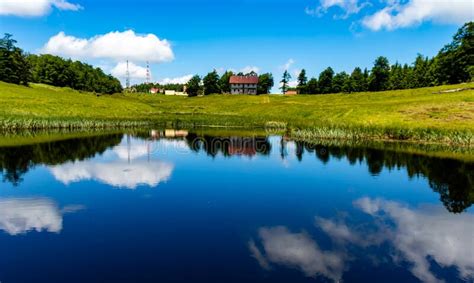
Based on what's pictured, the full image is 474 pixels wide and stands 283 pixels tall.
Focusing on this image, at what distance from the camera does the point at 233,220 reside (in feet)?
58.1

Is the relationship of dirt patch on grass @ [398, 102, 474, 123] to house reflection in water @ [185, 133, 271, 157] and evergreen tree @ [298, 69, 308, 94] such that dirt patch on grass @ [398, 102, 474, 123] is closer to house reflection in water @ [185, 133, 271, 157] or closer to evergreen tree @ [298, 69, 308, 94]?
house reflection in water @ [185, 133, 271, 157]

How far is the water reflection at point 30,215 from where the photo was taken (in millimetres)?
15727

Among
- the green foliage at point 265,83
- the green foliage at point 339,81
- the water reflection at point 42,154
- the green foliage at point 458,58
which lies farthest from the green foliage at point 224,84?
the water reflection at point 42,154

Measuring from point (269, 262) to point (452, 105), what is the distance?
216ft

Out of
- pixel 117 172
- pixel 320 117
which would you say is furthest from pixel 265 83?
pixel 117 172

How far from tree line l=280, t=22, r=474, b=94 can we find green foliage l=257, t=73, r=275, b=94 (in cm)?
2027

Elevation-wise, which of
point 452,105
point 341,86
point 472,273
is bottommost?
point 472,273

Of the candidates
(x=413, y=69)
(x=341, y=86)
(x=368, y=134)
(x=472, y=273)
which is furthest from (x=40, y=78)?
(x=472, y=273)

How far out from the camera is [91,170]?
96.6ft

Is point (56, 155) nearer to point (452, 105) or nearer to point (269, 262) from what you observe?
point (269, 262)

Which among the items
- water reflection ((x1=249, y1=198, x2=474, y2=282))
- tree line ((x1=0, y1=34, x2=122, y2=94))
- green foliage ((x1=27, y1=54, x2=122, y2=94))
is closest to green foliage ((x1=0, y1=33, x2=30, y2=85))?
tree line ((x1=0, y1=34, x2=122, y2=94))

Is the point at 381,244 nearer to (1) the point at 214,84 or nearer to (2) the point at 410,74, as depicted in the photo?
(2) the point at 410,74

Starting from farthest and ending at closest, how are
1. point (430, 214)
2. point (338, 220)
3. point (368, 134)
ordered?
point (368, 134) < point (430, 214) < point (338, 220)

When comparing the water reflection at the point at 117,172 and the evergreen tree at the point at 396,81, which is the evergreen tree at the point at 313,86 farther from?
the water reflection at the point at 117,172
